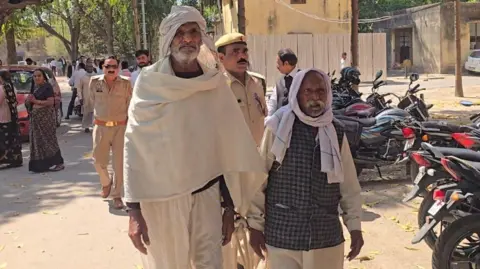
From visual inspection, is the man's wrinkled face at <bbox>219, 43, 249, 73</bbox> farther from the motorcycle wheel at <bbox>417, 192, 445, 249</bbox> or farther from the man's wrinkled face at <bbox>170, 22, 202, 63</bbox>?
the motorcycle wheel at <bbox>417, 192, 445, 249</bbox>

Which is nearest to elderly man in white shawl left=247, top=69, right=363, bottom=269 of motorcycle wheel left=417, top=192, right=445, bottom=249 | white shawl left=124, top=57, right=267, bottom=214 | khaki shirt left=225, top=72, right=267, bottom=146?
white shawl left=124, top=57, right=267, bottom=214

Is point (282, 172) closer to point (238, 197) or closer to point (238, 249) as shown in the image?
point (238, 197)

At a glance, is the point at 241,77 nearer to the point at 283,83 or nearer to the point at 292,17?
the point at 283,83

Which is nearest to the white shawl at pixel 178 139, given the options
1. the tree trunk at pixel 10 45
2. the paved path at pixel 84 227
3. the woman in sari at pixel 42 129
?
the paved path at pixel 84 227

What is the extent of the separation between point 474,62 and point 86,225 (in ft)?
89.9

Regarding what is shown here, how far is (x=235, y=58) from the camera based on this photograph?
4.35m

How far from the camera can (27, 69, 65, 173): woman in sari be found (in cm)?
896

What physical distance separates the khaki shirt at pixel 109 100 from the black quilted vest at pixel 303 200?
164 inches

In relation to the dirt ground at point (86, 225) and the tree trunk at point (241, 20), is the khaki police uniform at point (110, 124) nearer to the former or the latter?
the dirt ground at point (86, 225)

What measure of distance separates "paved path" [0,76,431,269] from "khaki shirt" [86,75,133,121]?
111 cm

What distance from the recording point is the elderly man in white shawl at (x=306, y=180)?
2.85 meters

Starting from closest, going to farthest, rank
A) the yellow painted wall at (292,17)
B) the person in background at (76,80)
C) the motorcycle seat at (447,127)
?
the motorcycle seat at (447,127), the person in background at (76,80), the yellow painted wall at (292,17)

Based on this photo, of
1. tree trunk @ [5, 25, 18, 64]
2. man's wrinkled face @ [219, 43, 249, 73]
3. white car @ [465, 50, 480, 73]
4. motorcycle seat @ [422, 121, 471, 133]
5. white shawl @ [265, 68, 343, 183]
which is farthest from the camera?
white car @ [465, 50, 480, 73]

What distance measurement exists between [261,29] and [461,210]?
79.6ft
